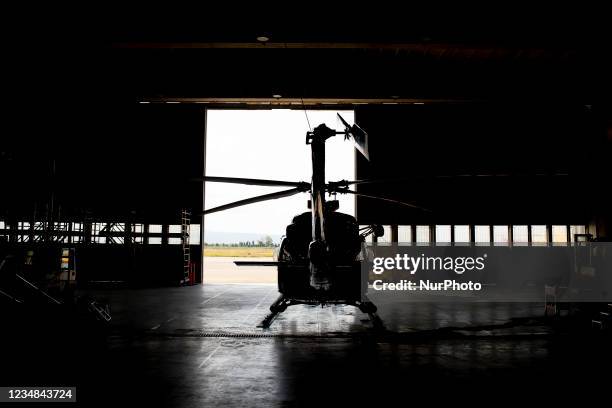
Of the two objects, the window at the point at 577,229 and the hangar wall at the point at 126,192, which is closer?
the hangar wall at the point at 126,192

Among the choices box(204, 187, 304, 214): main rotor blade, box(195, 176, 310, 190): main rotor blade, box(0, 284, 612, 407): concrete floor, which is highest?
box(195, 176, 310, 190): main rotor blade

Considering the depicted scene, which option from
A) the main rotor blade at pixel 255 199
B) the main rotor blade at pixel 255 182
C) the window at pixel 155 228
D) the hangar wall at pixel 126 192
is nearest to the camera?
the main rotor blade at pixel 255 182

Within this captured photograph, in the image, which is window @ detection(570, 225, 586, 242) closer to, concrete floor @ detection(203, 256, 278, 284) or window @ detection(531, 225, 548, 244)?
window @ detection(531, 225, 548, 244)

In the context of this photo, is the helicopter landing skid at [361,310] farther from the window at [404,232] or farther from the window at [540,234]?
the window at [540,234]

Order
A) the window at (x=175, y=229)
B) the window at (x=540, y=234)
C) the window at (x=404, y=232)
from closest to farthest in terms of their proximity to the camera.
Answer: the window at (x=540, y=234)
the window at (x=404, y=232)
the window at (x=175, y=229)

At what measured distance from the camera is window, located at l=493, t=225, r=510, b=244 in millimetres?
17938

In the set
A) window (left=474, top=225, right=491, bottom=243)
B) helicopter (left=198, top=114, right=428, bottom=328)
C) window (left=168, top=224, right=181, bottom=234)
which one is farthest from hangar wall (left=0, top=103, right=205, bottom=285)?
window (left=474, top=225, right=491, bottom=243)

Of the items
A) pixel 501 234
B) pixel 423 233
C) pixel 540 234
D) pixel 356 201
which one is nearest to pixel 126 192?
pixel 356 201

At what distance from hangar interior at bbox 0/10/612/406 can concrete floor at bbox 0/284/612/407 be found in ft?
0.14

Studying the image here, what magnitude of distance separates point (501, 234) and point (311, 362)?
1462 centimetres

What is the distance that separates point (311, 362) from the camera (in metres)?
5.85

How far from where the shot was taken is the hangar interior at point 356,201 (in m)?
5.44

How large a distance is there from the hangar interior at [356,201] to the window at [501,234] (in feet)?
0.20

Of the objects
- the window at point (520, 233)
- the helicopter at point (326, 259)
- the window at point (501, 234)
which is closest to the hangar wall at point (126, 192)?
the helicopter at point (326, 259)
